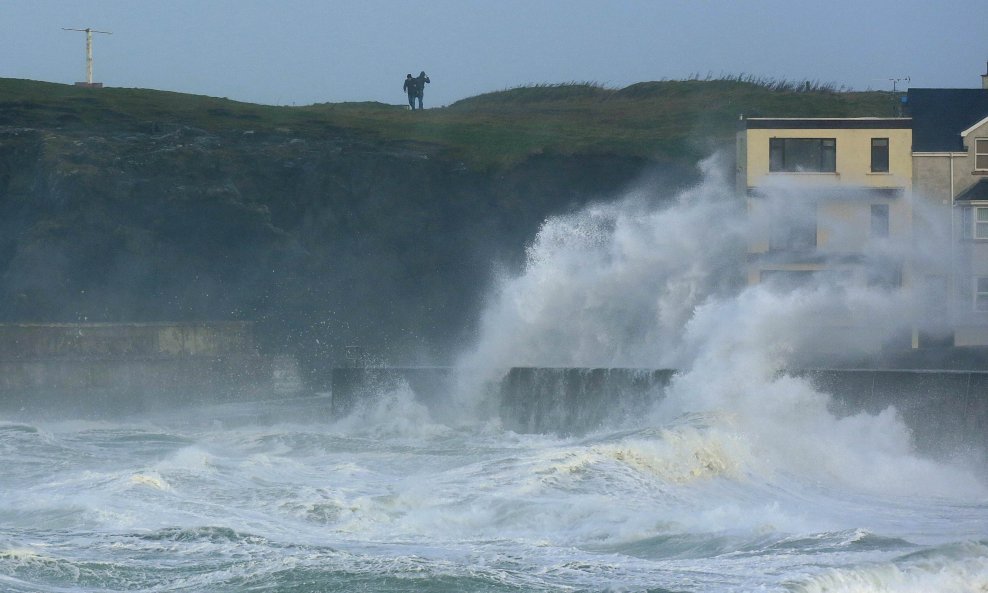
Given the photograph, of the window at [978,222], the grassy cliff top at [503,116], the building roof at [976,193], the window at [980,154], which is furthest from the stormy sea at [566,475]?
the grassy cliff top at [503,116]

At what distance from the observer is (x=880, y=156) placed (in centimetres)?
2953

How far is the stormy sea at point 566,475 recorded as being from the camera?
10.7m

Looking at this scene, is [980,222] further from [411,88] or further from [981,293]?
[411,88]

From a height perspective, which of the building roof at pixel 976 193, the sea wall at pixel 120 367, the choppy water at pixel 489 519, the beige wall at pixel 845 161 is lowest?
the choppy water at pixel 489 519

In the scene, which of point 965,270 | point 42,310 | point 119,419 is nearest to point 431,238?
point 42,310

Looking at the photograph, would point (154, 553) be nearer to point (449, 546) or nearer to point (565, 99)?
point (449, 546)

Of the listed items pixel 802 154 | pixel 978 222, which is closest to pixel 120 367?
pixel 802 154

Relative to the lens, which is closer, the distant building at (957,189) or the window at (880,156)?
the distant building at (957,189)

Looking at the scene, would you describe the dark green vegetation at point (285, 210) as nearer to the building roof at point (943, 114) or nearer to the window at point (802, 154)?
the window at point (802, 154)

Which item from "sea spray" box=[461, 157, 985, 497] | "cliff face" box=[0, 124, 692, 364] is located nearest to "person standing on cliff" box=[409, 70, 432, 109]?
"cliff face" box=[0, 124, 692, 364]

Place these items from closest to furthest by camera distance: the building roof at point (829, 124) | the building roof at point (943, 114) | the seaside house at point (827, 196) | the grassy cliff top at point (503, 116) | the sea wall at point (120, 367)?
1. the sea wall at point (120, 367)
2. the seaside house at point (827, 196)
3. the building roof at point (829, 124)
4. the building roof at point (943, 114)
5. the grassy cliff top at point (503, 116)

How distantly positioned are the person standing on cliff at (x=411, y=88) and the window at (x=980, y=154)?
2826cm

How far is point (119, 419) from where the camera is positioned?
2745 cm

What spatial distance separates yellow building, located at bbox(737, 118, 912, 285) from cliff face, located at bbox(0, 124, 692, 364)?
32.0 ft
